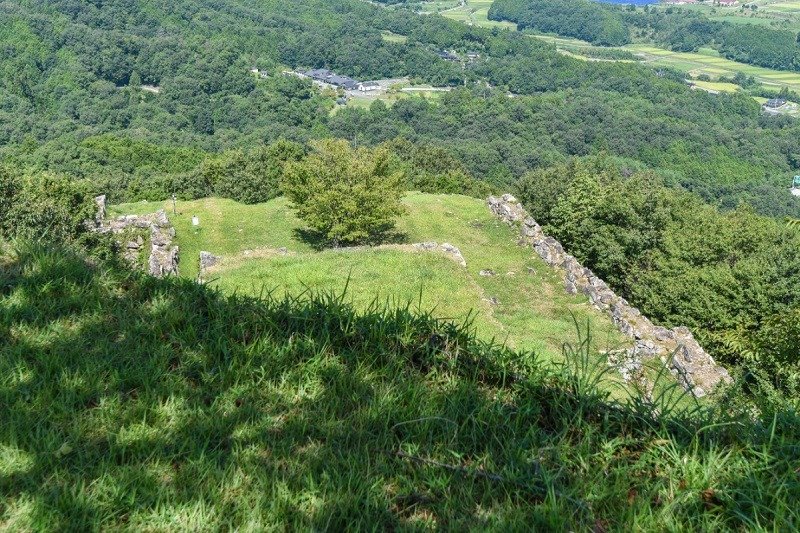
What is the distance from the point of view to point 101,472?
9.27 feet

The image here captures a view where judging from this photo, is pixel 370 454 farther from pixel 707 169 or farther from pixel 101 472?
pixel 707 169

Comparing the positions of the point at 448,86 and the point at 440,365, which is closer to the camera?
the point at 440,365

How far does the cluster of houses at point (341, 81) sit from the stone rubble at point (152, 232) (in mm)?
128686

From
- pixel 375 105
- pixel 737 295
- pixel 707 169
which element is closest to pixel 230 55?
pixel 375 105

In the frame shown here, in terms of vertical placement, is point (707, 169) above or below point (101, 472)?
below

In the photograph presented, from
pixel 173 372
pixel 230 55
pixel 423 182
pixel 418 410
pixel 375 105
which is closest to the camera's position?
pixel 418 410

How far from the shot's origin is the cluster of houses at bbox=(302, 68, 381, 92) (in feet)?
497

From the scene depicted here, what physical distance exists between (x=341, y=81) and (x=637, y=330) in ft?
498

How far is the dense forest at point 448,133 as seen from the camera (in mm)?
24750

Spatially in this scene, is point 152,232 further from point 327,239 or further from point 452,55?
point 452,55

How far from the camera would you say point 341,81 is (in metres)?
158

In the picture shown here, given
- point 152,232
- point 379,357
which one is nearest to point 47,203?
point 152,232

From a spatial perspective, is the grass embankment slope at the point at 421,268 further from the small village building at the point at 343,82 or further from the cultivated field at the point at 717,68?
the cultivated field at the point at 717,68

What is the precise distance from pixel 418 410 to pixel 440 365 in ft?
1.89
